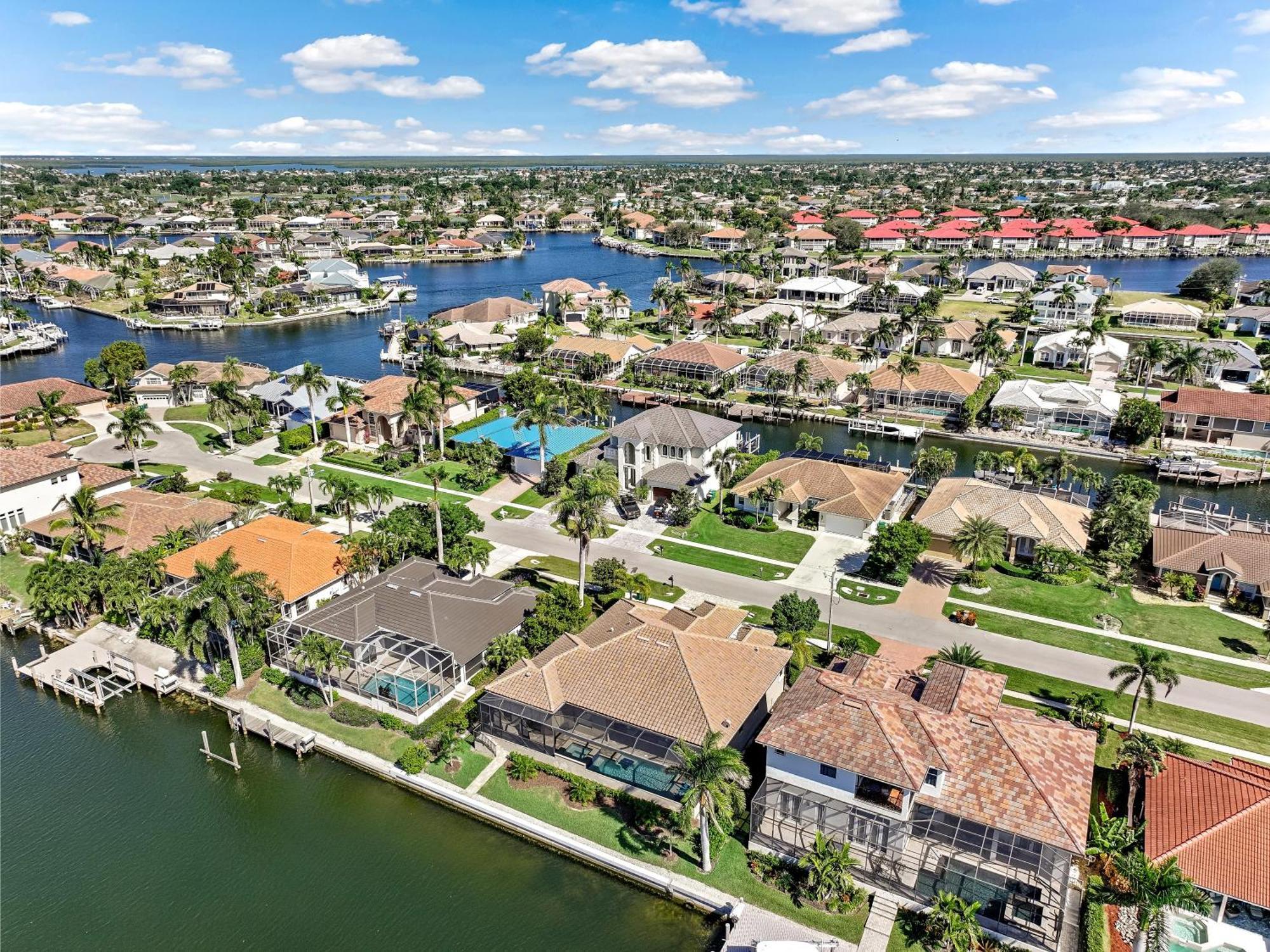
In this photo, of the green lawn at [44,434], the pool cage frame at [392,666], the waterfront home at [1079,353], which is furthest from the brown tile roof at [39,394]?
the waterfront home at [1079,353]

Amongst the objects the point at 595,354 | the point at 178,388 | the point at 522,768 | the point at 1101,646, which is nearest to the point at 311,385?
the point at 178,388

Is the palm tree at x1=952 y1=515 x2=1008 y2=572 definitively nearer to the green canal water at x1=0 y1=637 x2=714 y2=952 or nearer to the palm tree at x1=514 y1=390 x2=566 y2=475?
the green canal water at x1=0 y1=637 x2=714 y2=952

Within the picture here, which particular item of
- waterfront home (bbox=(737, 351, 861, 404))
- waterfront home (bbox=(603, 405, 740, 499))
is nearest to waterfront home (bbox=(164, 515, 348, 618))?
waterfront home (bbox=(603, 405, 740, 499))

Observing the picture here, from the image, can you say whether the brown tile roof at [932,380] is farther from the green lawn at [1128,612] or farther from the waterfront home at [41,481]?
the waterfront home at [41,481]

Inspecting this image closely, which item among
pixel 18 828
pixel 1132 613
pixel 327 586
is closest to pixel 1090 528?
pixel 1132 613

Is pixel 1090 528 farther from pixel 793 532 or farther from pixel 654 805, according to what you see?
pixel 654 805

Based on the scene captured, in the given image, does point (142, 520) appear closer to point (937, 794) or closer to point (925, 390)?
point (937, 794)
